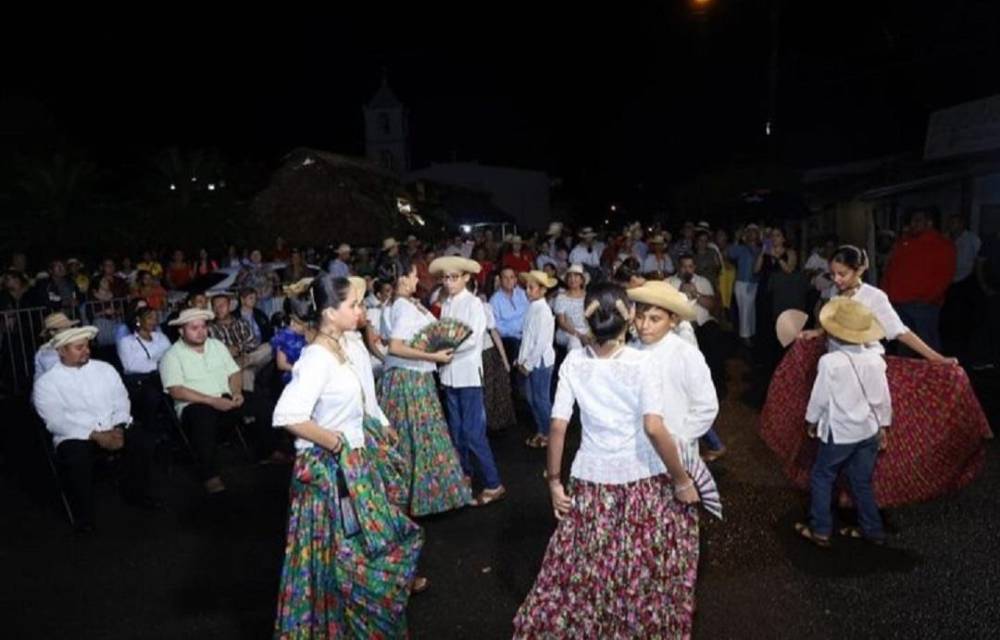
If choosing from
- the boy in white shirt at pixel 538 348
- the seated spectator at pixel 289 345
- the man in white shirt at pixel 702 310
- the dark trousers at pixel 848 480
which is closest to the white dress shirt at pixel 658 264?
the man in white shirt at pixel 702 310

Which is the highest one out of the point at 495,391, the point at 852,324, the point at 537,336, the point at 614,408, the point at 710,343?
the point at 852,324

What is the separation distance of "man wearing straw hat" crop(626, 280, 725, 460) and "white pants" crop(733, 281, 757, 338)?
914cm

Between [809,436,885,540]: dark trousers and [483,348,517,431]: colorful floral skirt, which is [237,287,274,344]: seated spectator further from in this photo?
[809,436,885,540]: dark trousers

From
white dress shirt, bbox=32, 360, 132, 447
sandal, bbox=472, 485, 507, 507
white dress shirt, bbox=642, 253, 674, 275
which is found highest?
white dress shirt, bbox=642, 253, 674, 275

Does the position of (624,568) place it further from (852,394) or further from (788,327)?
(788,327)

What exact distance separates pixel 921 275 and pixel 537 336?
4.44 meters

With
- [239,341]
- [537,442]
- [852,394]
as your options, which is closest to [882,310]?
[852,394]

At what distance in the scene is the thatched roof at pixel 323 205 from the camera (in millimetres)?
32500

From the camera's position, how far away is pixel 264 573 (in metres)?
5.40

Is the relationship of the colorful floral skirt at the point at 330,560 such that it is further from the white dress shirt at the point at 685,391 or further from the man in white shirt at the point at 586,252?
the man in white shirt at the point at 586,252

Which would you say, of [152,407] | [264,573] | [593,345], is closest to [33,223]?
[152,407]

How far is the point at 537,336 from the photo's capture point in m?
7.78

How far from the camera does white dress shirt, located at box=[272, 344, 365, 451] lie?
3705 mm

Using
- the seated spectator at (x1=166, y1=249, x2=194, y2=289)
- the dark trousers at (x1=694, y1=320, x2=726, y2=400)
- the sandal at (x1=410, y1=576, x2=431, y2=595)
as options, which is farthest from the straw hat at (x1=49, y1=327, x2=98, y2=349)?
the seated spectator at (x1=166, y1=249, x2=194, y2=289)
